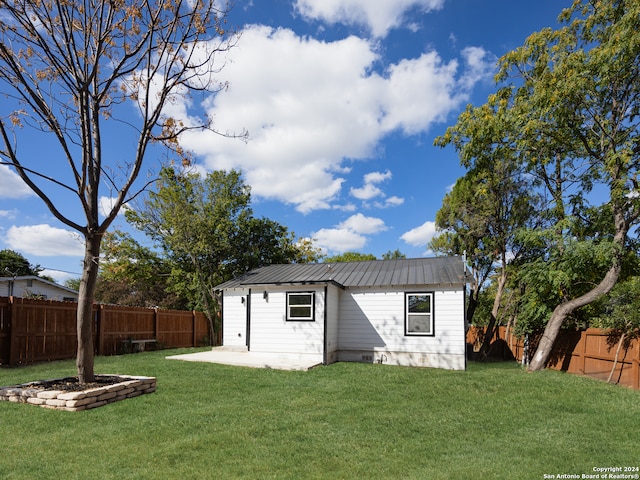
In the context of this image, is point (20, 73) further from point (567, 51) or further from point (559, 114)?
point (567, 51)

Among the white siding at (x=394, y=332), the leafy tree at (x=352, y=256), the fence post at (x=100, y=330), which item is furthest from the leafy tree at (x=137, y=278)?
the leafy tree at (x=352, y=256)

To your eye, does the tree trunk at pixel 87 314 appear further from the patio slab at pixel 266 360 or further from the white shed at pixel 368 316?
the white shed at pixel 368 316

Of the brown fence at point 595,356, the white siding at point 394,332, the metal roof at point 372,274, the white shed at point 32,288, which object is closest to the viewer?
the brown fence at point 595,356

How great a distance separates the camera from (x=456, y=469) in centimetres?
385

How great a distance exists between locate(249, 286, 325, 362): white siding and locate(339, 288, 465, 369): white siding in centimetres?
137

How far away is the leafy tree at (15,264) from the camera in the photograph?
34.2 m

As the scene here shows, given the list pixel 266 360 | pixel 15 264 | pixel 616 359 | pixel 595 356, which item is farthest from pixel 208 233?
pixel 15 264

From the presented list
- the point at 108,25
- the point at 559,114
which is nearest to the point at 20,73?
the point at 108,25

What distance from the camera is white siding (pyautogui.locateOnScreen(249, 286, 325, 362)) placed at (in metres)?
11.3

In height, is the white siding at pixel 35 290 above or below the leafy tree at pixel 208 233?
below

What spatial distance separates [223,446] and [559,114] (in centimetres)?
1125

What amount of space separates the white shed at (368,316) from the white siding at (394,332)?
0.09 feet

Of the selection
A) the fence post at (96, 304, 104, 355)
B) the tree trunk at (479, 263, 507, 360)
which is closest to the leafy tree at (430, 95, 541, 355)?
the tree trunk at (479, 263, 507, 360)

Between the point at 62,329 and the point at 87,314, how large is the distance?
20.7ft
